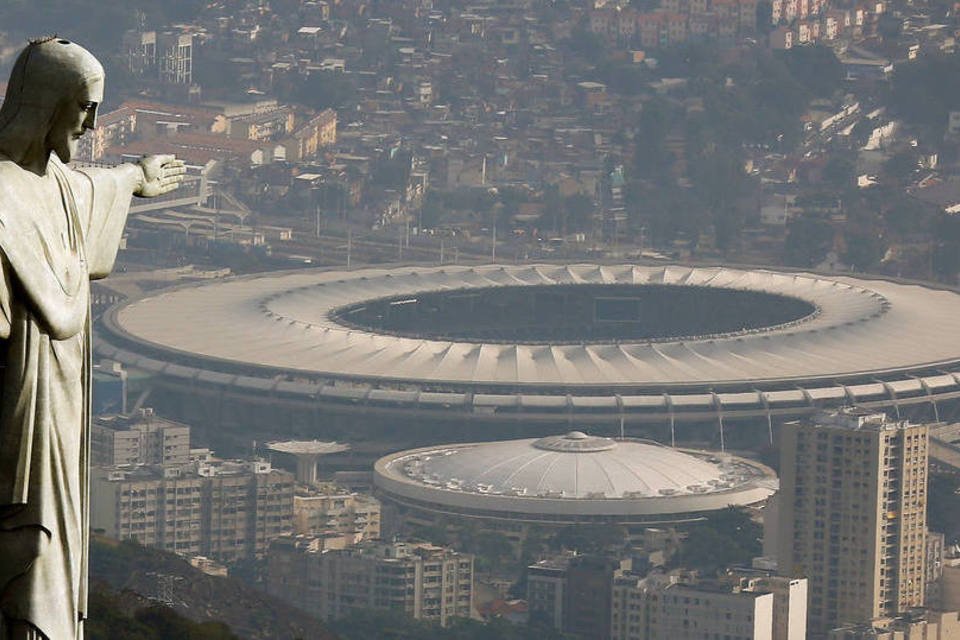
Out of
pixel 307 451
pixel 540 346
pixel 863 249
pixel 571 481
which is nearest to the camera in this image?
pixel 571 481

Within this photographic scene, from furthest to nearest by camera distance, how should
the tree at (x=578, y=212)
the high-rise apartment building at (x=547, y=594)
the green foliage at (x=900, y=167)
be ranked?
the green foliage at (x=900, y=167), the tree at (x=578, y=212), the high-rise apartment building at (x=547, y=594)

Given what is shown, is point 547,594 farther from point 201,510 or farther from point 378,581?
point 201,510

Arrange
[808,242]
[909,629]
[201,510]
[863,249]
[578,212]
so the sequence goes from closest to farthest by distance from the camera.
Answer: [909,629] → [201,510] → [863,249] → [808,242] → [578,212]

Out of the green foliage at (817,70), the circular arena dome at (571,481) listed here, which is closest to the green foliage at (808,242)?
the green foliage at (817,70)

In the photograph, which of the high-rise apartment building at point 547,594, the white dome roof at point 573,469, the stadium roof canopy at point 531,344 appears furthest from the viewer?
the stadium roof canopy at point 531,344

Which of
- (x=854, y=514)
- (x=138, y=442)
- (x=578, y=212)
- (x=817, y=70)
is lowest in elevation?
(x=578, y=212)

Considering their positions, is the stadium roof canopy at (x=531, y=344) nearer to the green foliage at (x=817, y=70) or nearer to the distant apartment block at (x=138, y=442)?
the distant apartment block at (x=138, y=442)

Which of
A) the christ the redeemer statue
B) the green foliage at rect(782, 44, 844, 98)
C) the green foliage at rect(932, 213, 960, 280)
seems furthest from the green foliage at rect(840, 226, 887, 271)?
the christ the redeemer statue

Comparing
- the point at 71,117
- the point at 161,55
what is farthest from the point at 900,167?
the point at 71,117
